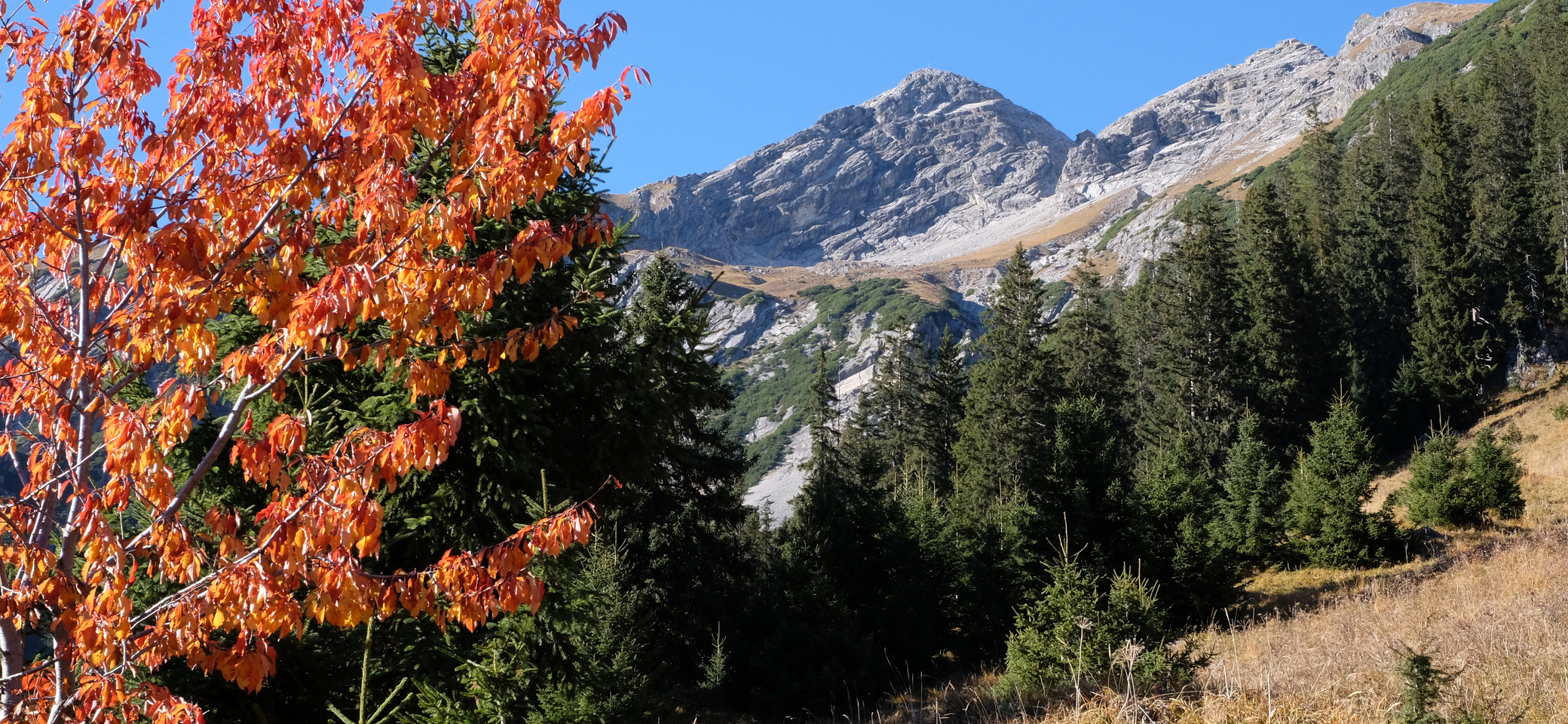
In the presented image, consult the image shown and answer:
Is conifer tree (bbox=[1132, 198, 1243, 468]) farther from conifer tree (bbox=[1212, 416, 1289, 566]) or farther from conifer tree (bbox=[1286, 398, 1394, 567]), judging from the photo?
conifer tree (bbox=[1286, 398, 1394, 567])

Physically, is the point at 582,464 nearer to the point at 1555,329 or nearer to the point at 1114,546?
the point at 1114,546

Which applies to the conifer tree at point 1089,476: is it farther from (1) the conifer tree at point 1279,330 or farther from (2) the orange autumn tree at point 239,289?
(1) the conifer tree at point 1279,330

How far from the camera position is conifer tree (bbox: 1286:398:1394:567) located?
2148 cm

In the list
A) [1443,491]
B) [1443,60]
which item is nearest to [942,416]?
[1443,491]

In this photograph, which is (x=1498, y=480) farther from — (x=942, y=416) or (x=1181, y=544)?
(x=942, y=416)

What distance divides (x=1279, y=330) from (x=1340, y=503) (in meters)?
25.7

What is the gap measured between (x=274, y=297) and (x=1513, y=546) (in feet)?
65.9

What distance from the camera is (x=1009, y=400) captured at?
1310 inches

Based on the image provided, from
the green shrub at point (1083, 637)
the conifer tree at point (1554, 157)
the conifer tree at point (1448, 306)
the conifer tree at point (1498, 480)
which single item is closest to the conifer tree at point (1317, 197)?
the conifer tree at point (1448, 306)

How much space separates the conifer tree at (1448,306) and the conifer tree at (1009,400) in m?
25.1

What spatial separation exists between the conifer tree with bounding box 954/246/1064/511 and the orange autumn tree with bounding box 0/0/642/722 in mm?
21273

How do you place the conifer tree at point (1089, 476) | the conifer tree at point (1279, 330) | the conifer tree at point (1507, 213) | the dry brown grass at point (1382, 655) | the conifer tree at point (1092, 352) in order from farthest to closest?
the conifer tree at point (1507, 213) < the conifer tree at point (1092, 352) < the conifer tree at point (1279, 330) < the conifer tree at point (1089, 476) < the dry brown grass at point (1382, 655)

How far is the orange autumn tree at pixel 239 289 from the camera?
3.96 metres

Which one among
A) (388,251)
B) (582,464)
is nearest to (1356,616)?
(582,464)
